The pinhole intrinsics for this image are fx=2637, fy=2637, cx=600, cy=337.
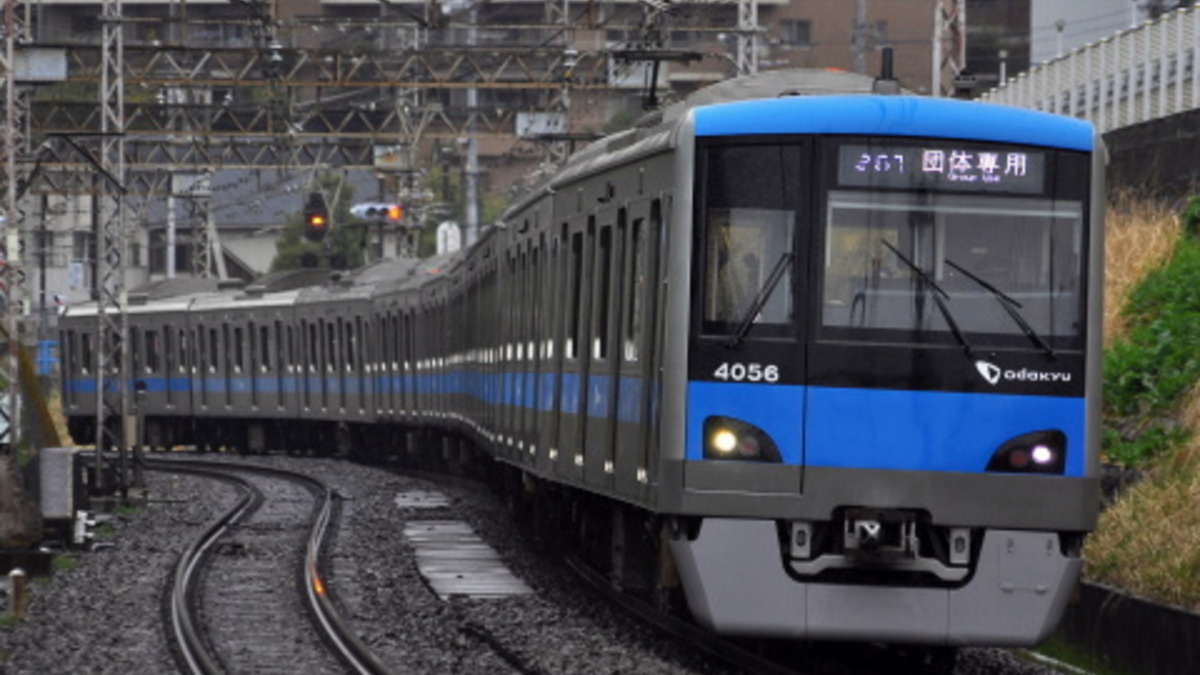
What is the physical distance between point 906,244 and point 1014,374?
0.78 meters

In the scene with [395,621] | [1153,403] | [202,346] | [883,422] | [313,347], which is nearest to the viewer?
[883,422]

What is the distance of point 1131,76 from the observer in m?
28.3

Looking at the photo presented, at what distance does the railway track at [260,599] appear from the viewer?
14.7 meters

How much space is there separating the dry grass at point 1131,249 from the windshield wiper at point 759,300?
7761mm

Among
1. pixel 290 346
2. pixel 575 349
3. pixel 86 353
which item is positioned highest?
pixel 575 349

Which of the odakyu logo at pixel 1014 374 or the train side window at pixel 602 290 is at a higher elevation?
the train side window at pixel 602 290

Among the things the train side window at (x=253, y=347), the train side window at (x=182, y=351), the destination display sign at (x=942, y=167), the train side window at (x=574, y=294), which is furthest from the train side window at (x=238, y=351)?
the destination display sign at (x=942, y=167)

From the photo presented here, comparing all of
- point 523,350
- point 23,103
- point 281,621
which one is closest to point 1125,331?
point 523,350

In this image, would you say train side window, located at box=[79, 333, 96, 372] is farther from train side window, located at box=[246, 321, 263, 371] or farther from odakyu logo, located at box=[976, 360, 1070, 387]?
odakyu logo, located at box=[976, 360, 1070, 387]

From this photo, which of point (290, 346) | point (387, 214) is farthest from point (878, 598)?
point (290, 346)

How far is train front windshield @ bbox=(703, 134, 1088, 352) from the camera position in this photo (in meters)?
12.1

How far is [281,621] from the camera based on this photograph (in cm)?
1673

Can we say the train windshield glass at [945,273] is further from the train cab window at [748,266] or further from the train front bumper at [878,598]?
the train front bumper at [878,598]

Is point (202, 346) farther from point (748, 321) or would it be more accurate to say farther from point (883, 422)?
point (883, 422)
